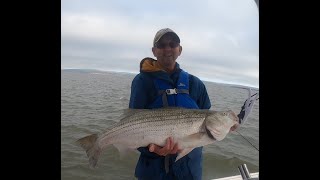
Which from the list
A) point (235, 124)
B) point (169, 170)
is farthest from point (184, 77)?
point (169, 170)

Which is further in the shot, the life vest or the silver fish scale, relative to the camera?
the life vest

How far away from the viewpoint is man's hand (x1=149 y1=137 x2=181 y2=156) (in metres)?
3.23

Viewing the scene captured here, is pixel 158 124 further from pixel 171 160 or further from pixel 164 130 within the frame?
pixel 171 160

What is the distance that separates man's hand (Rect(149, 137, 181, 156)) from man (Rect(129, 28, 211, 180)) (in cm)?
18

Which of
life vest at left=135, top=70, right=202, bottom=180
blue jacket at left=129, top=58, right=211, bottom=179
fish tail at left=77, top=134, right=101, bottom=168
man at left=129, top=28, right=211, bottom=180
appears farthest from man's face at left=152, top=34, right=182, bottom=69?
fish tail at left=77, top=134, right=101, bottom=168

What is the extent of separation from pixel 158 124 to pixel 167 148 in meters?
0.29

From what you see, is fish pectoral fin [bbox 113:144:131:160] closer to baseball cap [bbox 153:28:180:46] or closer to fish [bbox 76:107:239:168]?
fish [bbox 76:107:239:168]

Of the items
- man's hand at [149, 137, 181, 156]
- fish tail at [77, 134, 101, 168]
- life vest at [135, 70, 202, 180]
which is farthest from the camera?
life vest at [135, 70, 202, 180]

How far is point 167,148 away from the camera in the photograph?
127 inches
